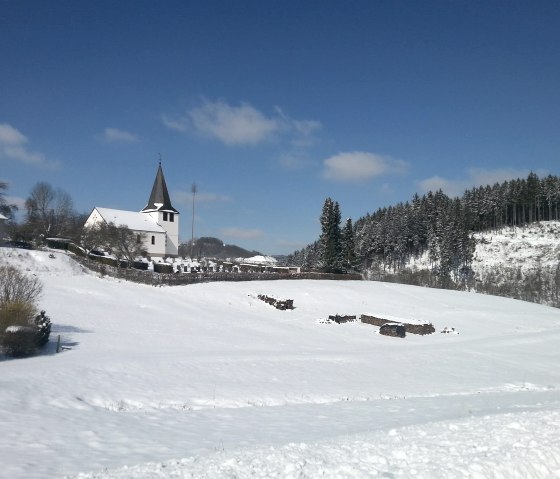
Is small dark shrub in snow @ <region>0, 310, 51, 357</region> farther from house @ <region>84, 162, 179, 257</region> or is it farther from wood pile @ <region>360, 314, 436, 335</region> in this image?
house @ <region>84, 162, 179, 257</region>

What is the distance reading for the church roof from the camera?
277 ft

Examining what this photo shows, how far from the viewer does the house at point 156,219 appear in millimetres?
77000

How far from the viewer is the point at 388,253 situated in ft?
366

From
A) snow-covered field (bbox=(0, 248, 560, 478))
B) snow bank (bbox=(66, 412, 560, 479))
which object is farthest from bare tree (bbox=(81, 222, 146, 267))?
snow bank (bbox=(66, 412, 560, 479))

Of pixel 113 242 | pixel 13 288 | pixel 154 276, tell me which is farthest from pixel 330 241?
pixel 13 288

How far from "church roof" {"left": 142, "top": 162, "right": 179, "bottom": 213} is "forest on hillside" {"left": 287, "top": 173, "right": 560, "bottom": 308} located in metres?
32.6

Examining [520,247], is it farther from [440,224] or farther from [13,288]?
[13,288]

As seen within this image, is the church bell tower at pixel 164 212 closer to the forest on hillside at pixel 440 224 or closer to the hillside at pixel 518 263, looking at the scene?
the forest on hillside at pixel 440 224

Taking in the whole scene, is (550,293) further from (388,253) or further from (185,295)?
(185,295)

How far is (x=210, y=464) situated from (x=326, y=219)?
6233cm

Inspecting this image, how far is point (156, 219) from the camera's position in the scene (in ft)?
272

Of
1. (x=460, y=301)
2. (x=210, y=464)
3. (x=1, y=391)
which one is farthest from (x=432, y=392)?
(x=460, y=301)

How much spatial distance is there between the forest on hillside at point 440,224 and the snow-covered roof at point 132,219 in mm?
35129

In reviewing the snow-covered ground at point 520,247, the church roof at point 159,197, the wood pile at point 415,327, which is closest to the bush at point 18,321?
the wood pile at point 415,327
